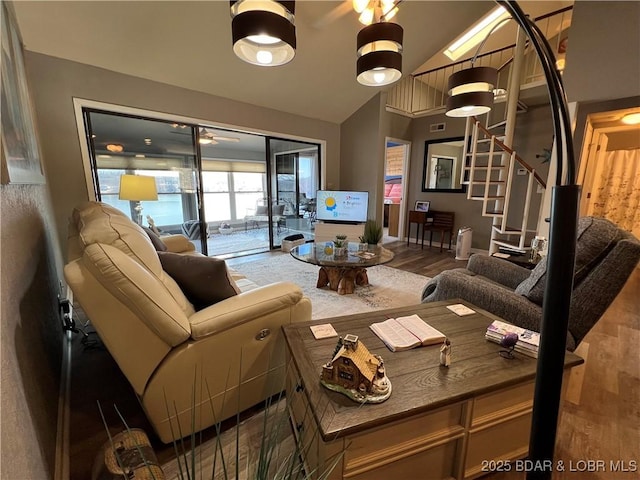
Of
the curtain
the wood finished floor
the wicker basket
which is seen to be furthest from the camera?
the curtain

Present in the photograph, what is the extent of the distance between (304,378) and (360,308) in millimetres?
1831

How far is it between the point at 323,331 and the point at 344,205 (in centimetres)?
395

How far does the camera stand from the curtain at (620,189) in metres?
4.11

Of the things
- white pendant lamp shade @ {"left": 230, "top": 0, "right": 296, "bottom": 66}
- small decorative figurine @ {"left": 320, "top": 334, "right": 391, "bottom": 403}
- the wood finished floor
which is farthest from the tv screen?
small decorative figurine @ {"left": 320, "top": 334, "right": 391, "bottom": 403}

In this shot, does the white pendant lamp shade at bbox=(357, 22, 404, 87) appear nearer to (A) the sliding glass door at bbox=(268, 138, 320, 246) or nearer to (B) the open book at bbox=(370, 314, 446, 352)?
(B) the open book at bbox=(370, 314, 446, 352)

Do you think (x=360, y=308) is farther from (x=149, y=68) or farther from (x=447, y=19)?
(x=447, y=19)

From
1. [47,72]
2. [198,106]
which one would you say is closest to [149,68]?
[198,106]

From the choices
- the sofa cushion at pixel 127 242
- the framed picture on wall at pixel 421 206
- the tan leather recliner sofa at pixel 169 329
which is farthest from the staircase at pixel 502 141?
the sofa cushion at pixel 127 242

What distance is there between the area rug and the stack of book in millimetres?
1497

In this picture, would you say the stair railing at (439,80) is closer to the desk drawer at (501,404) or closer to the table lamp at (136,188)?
the table lamp at (136,188)

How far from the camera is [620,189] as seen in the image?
4219 mm

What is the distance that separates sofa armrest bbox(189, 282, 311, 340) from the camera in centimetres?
124

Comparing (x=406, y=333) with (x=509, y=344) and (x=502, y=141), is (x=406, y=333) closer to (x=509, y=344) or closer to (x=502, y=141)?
(x=509, y=344)

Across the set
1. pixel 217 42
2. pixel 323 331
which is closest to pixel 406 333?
pixel 323 331
